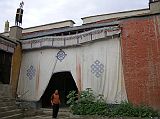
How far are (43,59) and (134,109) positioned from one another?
6.27 meters

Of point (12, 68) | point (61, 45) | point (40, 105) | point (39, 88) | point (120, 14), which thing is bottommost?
point (40, 105)

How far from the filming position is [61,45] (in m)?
14.2

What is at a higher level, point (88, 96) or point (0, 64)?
point (0, 64)

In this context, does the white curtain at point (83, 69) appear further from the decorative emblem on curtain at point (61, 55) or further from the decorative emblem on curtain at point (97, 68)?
the decorative emblem on curtain at point (61, 55)

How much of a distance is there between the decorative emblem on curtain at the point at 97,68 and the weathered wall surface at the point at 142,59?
50.0 inches

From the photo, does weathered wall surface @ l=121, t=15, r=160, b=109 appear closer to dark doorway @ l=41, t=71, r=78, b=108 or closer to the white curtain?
the white curtain

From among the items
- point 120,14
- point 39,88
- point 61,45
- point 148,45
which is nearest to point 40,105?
point 39,88

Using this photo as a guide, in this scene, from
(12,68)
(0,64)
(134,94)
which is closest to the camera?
(134,94)

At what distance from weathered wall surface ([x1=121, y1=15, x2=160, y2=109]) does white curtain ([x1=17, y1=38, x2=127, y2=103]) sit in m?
0.47

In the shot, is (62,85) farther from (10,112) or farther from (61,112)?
(10,112)

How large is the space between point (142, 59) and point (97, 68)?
2345 mm

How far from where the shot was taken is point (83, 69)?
1330 cm

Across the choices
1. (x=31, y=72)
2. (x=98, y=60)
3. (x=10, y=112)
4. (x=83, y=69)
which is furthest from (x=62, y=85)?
(x=10, y=112)

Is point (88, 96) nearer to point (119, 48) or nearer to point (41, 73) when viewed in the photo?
point (119, 48)
